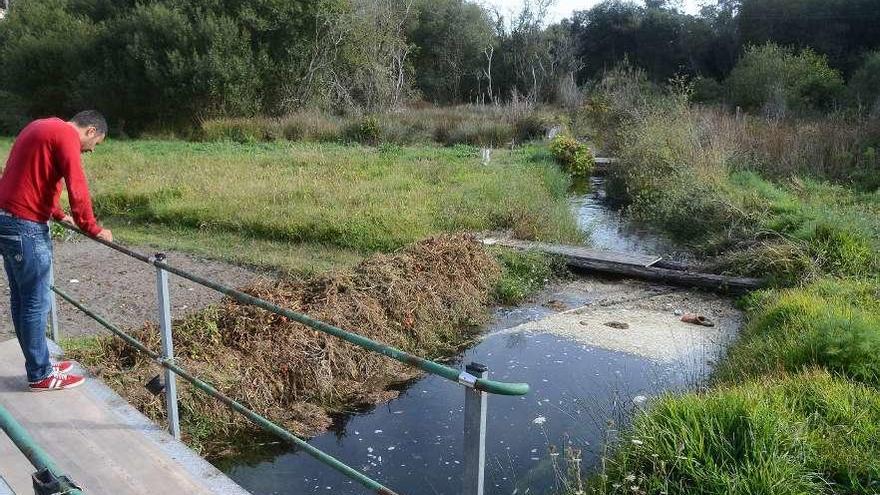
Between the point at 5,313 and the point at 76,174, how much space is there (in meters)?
4.10

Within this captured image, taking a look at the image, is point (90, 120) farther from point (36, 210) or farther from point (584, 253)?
point (584, 253)

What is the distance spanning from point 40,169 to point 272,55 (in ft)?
88.3

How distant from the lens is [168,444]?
3832 mm

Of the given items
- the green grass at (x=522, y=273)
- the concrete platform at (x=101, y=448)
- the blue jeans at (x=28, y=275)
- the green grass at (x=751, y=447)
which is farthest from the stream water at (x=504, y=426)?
the blue jeans at (x=28, y=275)

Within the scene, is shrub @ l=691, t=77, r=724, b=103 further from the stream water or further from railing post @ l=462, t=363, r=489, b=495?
railing post @ l=462, t=363, r=489, b=495

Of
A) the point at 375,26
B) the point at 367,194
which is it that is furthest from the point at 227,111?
the point at 367,194

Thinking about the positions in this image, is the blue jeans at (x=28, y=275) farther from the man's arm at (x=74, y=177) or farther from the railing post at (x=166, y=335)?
the railing post at (x=166, y=335)

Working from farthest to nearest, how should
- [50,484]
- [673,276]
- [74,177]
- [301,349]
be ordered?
1. [673,276]
2. [301,349]
3. [74,177]
4. [50,484]

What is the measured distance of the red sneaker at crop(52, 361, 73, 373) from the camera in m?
4.55

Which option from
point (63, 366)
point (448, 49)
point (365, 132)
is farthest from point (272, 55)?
point (63, 366)

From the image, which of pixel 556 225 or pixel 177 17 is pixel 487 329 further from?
pixel 177 17

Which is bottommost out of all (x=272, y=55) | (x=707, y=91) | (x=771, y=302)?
(x=771, y=302)

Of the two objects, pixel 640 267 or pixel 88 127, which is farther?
pixel 640 267

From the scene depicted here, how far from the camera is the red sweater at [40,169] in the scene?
410 cm
